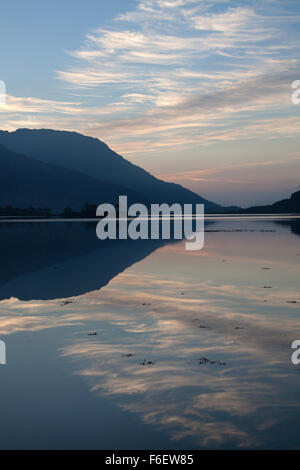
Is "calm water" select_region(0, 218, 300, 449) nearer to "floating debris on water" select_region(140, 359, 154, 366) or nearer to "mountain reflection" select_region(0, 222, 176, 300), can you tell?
"floating debris on water" select_region(140, 359, 154, 366)

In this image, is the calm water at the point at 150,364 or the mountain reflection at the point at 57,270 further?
the mountain reflection at the point at 57,270

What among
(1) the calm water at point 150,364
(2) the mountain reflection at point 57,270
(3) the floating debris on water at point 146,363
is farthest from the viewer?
(2) the mountain reflection at point 57,270

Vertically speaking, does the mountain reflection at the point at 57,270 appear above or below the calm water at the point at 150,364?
above

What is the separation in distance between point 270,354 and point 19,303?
37.3 ft

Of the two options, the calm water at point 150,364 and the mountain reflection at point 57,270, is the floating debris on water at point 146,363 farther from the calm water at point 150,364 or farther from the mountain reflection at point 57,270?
the mountain reflection at point 57,270

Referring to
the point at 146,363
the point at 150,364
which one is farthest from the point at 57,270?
the point at 150,364

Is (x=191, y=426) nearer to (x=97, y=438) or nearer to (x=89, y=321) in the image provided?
(x=97, y=438)

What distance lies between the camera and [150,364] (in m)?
11.3

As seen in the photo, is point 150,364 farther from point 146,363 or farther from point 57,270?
point 57,270

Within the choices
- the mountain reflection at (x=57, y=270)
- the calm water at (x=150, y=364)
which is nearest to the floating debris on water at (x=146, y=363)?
the calm water at (x=150, y=364)

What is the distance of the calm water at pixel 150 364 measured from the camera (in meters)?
7.93

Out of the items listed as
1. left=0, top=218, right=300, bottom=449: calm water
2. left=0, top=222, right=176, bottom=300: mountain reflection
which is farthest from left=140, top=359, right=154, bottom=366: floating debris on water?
left=0, top=222, right=176, bottom=300: mountain reflection

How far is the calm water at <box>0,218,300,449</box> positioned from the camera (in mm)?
7930

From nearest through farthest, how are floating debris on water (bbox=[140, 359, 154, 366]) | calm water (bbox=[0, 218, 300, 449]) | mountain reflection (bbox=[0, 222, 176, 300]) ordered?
calm water (bbox=[0, 218, 300, 449]), floating debris on water (bbox=[140, 359, 154, 366]), mountain reflection (bbox=[0, 222, 176, 300])
